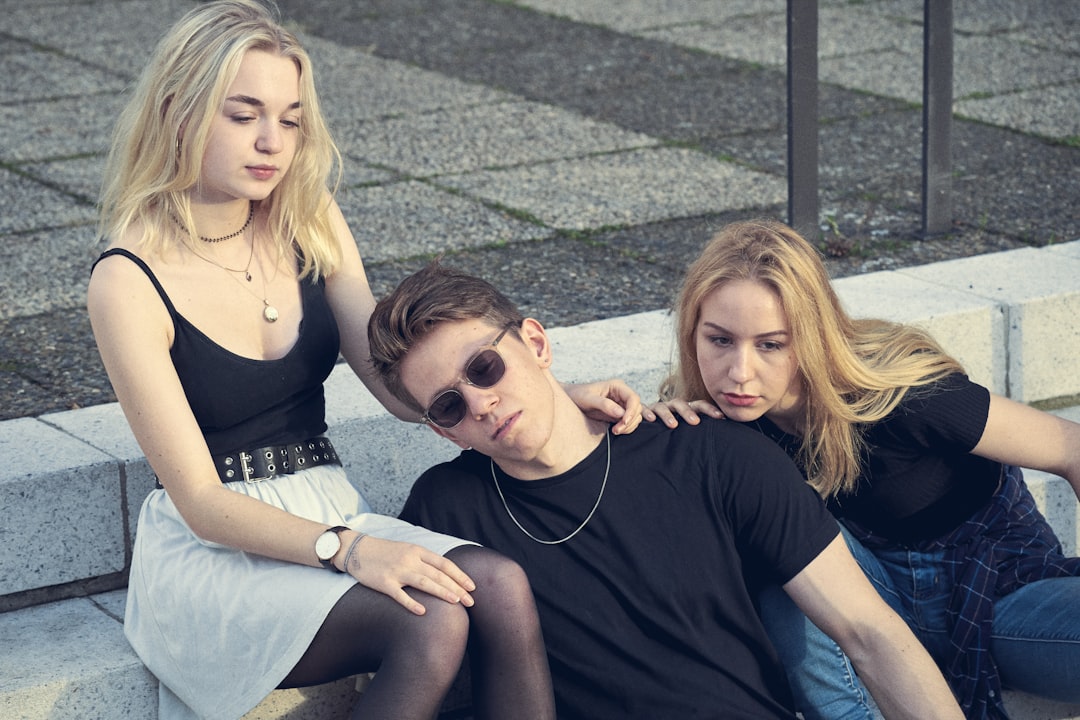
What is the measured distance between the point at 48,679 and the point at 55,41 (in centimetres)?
560

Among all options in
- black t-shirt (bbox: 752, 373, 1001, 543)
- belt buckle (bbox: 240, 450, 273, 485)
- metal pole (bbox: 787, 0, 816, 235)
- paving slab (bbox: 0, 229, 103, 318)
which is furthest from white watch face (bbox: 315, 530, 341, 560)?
metal pole (bbox: 787, 0, 816, 235)

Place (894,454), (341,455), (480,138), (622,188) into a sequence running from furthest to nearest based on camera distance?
(480,138), (622,188), (341,455), (894,454)

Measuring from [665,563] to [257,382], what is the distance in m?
0.90

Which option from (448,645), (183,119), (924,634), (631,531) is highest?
(183,119)

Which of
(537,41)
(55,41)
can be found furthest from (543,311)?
(55,41)

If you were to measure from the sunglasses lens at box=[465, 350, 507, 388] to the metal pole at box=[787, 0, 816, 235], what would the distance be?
2209 millimetres

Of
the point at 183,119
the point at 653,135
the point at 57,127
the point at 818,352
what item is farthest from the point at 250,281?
the point at 57,127

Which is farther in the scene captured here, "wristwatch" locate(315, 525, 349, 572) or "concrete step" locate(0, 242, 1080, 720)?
"concrete step" locate(0, 242, 1080, 720)

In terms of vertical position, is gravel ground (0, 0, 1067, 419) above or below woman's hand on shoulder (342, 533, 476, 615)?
above

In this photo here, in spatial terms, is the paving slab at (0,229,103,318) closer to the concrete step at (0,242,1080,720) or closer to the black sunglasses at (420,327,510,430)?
the concrete step at (0,242,1080,720)

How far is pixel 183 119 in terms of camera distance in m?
2.83

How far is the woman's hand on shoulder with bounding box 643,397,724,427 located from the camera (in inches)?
112

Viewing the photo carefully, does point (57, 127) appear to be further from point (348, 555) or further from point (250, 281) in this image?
point (348, 555)

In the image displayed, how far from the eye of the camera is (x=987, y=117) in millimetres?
6273
